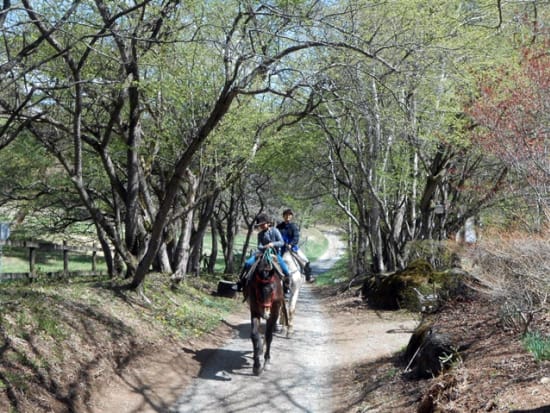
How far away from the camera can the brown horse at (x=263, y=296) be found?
991 centimetres

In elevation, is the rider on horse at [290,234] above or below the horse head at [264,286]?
above

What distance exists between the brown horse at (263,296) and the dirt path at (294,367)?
0.53 metres

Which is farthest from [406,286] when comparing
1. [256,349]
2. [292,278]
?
[256,349]

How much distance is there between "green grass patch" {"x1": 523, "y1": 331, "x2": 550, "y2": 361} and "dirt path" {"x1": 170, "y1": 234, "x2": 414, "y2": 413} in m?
2.78

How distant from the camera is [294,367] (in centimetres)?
1039

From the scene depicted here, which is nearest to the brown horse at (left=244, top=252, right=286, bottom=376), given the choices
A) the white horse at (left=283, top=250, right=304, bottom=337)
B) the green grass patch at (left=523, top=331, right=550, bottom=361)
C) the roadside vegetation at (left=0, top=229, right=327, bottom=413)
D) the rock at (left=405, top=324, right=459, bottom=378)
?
the roadside vegetation at (left=0, top=229, right=327, bottom=413)

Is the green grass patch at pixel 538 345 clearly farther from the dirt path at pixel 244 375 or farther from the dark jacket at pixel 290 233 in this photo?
the dark jacket at pixel 290 233

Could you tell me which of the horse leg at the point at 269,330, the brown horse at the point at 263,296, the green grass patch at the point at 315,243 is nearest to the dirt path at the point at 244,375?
the horse leg at the point at 269,330

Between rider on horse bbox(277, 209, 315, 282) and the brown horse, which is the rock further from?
rider on horse bbox(277, 209, 315, 282)

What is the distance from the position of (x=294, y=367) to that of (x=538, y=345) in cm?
490

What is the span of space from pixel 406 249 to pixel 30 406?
60.9 ft

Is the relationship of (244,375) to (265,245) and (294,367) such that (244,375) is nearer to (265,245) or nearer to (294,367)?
(294,367)

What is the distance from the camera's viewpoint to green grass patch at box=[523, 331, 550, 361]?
20.3 feet

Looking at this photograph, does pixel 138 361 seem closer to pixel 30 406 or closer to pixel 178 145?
pixel 30 406
